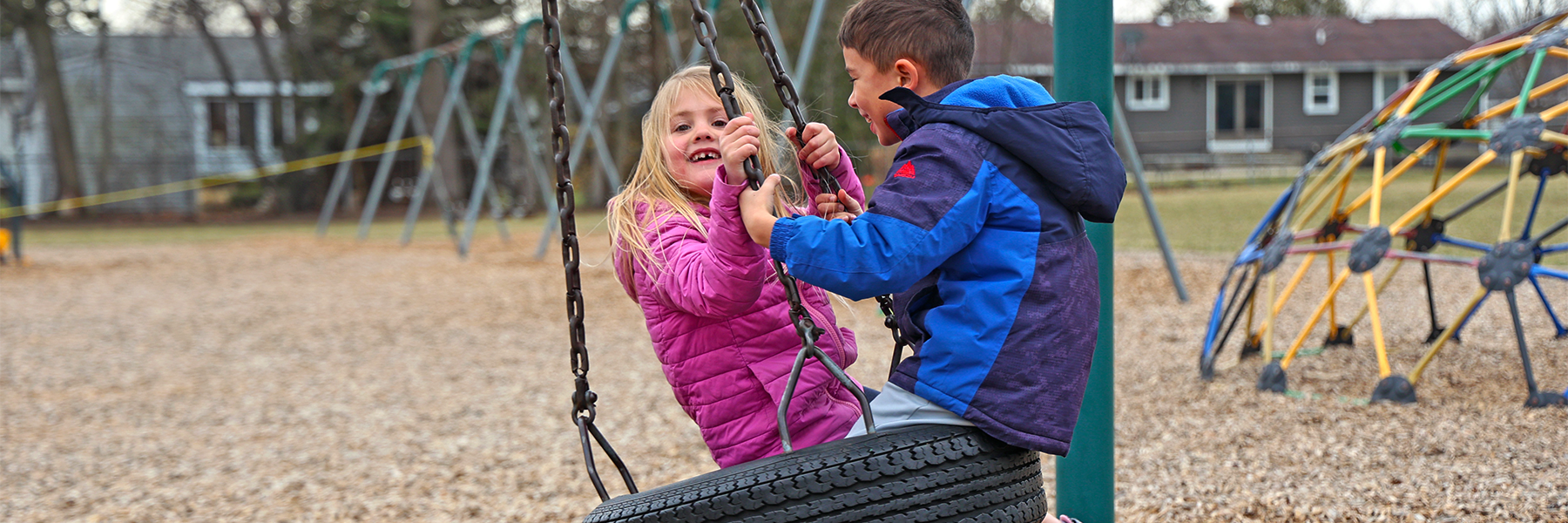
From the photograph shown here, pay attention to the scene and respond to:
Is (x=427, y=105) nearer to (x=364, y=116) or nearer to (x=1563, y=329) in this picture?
(x=364, y=116)

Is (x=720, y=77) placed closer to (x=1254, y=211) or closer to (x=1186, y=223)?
(x=1186, y=223)

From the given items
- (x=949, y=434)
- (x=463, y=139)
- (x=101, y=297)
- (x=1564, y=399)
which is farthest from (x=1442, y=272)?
(x=463, y=139)

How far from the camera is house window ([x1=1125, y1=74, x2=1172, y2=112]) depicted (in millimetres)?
33250

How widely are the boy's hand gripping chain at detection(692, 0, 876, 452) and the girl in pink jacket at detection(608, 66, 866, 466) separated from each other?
5cm

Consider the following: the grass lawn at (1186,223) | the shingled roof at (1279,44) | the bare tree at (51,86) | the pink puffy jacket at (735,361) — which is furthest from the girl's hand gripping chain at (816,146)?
the shingled roof at (1279,44)

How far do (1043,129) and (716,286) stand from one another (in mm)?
596

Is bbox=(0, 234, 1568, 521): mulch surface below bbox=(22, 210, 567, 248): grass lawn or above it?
below

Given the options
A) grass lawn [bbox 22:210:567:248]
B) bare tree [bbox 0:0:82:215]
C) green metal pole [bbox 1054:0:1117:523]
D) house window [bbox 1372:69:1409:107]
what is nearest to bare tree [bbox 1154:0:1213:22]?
house window [bbox 1372:69:1409:107]

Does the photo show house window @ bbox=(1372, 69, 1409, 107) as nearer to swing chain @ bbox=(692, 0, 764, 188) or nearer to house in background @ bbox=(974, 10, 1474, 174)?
house in background @ bbox=(974, 10, 1474, 174)

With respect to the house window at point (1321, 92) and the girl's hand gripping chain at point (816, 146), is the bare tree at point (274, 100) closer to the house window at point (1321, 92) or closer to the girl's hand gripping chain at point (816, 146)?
the house window at point (1321, 92)

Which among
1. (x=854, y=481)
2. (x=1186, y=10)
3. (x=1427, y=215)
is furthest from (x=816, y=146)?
(x=1186, y=10)

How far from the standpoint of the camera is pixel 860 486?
5.45ft

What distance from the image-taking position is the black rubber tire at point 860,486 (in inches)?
65.1

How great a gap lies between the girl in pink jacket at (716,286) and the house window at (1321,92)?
34.1 metres
